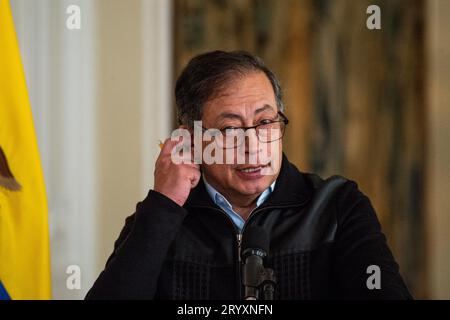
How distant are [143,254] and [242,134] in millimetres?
387

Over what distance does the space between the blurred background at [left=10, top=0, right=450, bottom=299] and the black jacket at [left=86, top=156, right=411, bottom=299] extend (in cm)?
164

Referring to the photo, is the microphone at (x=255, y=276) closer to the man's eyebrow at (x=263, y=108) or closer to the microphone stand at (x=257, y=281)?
the microphone stand at (x=257, y=281)

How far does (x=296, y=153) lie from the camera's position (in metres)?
3.40

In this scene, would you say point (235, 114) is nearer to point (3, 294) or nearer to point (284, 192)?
point (284, 192)

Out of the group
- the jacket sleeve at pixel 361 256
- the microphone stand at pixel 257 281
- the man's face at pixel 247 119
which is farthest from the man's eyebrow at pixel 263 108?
the microphone stand at pixel 257 281

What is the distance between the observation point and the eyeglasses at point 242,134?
1691mm

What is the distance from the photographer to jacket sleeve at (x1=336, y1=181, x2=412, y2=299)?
1502mm

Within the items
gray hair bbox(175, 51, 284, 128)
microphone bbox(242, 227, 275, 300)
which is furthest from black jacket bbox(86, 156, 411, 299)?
microphone bbox(242, 227, 275, 300)

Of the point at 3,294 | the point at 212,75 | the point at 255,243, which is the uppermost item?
the point at 212,75

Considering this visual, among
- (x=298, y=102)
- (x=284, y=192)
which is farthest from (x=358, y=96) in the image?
(x=284, y=192)

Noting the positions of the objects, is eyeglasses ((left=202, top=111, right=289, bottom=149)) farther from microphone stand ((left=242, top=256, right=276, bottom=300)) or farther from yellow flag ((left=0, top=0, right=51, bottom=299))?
yellow flag ((left=0, top=0, right=51, bottom=299))

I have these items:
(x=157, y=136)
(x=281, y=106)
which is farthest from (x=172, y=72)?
(x=281, y=106)

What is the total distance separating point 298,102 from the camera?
3.40m

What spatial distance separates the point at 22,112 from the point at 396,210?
199 cm
